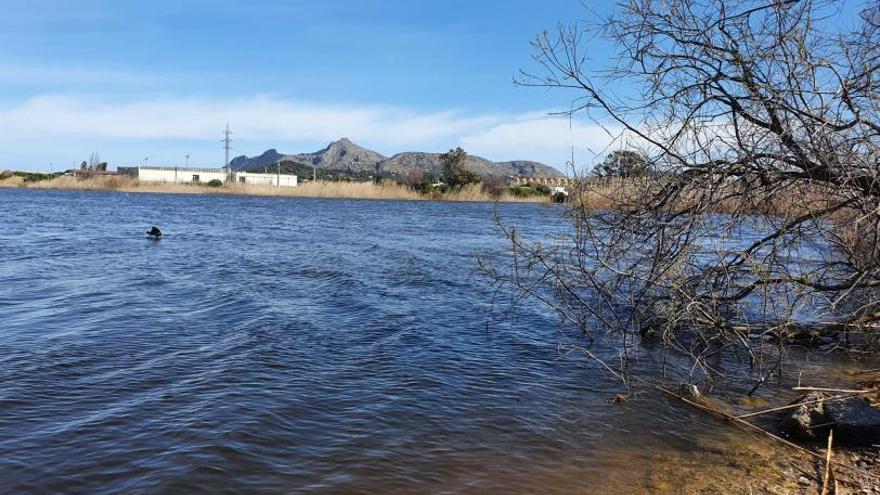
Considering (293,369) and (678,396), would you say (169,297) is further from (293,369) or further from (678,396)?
(678,396)

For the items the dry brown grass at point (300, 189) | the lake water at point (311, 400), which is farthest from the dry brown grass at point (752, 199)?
the dry brown grass at point (300, 189)

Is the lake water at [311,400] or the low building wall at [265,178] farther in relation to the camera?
the low building wall at [265,178]

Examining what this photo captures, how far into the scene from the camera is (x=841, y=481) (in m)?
5.21

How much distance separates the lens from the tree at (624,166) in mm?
6727

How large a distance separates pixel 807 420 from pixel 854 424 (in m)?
0.38

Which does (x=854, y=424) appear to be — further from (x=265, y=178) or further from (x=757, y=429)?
(x=265, y=178)

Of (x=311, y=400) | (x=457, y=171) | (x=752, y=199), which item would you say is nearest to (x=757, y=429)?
(x=752, y=199)

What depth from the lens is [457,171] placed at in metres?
92.0

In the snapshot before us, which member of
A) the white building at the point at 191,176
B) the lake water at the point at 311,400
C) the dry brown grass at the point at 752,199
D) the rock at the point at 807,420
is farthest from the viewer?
the white building at the point at 191,176

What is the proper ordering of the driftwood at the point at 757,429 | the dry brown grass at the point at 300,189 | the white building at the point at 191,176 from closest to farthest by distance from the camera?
the driftwood at the point at 757,429 → the dry brown grass at the point at 300,189 → the white building at the point at 191,176

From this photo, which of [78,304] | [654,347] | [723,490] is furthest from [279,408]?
[78,304]

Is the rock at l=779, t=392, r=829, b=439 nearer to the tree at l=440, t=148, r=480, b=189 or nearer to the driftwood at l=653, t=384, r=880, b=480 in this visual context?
the driftwood at l=653, t=384, r=880, b=480

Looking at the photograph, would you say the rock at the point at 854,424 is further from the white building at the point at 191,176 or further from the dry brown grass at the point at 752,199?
the white building at the point at 191,176

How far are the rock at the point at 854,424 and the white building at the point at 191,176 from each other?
357 feet
